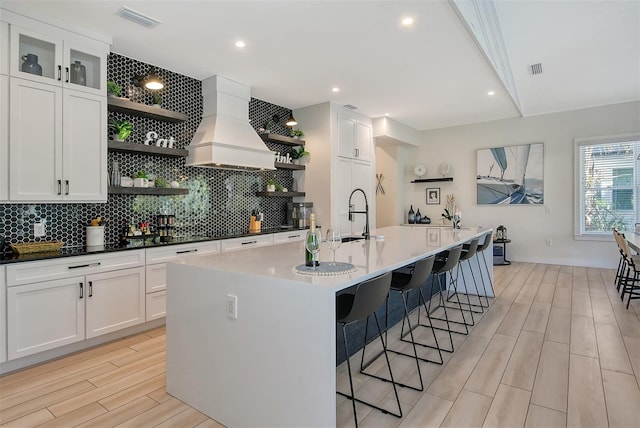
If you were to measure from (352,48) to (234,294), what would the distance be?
2.87 meters

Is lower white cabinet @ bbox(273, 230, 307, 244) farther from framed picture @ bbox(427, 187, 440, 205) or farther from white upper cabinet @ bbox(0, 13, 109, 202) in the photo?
framed picture @ bbox(427, 187, 440, 205)

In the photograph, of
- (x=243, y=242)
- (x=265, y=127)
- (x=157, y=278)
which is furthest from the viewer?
(x=265, y=127)

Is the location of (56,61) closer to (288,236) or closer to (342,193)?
(288,236)

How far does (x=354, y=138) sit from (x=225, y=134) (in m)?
2.52

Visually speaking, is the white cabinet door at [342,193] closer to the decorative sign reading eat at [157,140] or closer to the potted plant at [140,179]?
the decorative sign reading eat at [157,140]

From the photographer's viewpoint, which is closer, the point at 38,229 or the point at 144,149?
the point at 38,229

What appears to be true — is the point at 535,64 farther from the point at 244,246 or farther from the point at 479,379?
the point at 244,246

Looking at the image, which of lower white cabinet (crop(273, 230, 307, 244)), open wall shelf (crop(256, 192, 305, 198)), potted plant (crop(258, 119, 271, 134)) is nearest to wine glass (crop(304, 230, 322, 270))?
lower white cabinet (crop(273, 230, 307, 244))

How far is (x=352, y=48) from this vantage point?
11.9 ft

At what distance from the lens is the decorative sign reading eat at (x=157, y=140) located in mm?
3941

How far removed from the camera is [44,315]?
270cm

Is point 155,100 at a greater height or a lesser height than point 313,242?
greater

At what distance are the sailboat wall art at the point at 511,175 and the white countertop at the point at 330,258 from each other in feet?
14.8

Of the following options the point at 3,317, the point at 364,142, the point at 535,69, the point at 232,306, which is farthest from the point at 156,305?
the point at 535,69
